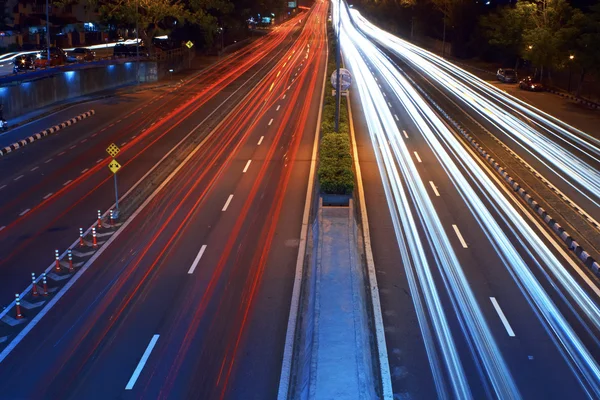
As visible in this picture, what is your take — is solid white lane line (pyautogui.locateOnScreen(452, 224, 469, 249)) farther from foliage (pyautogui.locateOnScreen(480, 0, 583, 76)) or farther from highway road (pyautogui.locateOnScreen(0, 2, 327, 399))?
foliage (pyautogui.locateOnScreen(480, 0, 583, 76))

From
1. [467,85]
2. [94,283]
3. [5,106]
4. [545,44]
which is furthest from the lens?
[467,85]

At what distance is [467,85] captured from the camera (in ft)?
179

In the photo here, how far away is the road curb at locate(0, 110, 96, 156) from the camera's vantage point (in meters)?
29.4

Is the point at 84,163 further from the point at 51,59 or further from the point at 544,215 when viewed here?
the point at 51,59

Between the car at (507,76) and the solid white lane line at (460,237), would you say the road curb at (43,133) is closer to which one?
the solid white lane line at (460,237)

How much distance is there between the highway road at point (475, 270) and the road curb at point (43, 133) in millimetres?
16012

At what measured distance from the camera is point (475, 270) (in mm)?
16547

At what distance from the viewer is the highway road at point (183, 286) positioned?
11648 mm

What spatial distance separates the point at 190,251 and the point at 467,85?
138ft

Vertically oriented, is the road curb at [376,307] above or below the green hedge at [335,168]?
below

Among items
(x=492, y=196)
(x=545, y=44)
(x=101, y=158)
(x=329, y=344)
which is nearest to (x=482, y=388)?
(x=329, y=344)

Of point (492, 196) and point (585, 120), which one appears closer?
point (492, 196)

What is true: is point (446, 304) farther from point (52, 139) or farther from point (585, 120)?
point (585, 120)

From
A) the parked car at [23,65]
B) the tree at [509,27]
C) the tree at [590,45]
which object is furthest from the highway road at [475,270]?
the parked car at [23,65]
